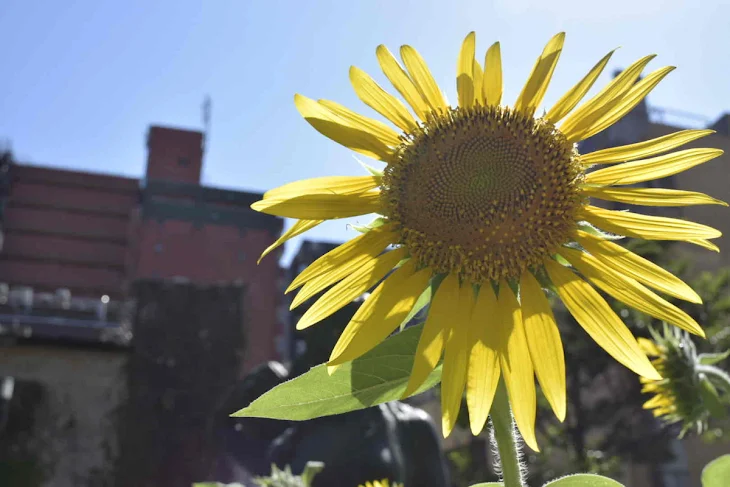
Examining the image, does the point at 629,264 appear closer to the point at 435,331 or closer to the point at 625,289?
the point at 625,289

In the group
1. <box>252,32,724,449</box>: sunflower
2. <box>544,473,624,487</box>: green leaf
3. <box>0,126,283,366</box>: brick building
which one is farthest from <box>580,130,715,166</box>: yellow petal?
<box>0,126,283,366</box>: brick building

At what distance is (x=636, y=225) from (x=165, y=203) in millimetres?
30714

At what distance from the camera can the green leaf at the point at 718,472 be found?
913 millimetres

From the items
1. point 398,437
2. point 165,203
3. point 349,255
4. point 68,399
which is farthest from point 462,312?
point 165,203

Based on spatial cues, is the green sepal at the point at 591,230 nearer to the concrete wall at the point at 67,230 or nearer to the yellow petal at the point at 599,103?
the yellow petal at the point at 599,103

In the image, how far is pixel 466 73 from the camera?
996 mm

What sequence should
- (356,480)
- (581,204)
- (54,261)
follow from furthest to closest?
(54,261) → (356,480) → (581,204)

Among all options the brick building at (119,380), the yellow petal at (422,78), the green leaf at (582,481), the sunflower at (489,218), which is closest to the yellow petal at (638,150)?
the sunflower at (489,218)

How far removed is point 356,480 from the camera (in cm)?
184

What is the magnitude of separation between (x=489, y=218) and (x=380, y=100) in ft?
0.80

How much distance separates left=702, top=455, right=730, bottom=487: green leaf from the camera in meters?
0.91

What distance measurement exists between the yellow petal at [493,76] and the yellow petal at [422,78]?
74mm

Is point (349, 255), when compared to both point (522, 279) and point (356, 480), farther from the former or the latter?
point (356, 480)

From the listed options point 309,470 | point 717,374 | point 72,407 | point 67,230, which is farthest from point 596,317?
point 67,230
